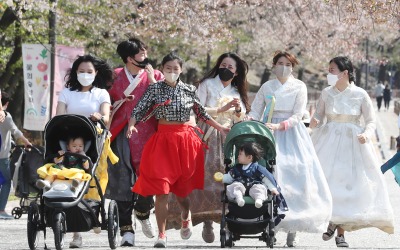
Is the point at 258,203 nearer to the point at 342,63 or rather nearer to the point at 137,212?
the point at 137,212

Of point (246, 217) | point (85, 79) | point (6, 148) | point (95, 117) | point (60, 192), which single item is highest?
point (85, 79)

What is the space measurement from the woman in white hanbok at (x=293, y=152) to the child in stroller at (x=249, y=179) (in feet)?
3.00

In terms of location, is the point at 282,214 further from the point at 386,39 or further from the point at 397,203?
the point at 386,39

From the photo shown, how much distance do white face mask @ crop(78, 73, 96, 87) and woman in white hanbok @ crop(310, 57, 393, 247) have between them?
247 centimetres

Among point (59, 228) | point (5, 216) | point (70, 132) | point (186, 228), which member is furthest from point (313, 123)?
point (5, 216)

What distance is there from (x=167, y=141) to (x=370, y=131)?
2.21 metres

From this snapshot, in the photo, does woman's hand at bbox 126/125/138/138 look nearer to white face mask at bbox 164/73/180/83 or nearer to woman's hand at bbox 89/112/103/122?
woman's hand at bbox 89/112/103/122

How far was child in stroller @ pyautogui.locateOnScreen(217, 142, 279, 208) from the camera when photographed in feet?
31.4

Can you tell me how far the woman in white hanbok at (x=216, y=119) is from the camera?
11.0 meters

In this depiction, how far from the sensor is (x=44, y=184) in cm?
904

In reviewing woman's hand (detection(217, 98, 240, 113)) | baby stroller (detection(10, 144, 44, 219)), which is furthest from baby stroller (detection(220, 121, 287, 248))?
baby stroller (detection(10, 144, 44, 219))

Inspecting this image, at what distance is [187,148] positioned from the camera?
10.3m

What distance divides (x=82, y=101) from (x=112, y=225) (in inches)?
53.3

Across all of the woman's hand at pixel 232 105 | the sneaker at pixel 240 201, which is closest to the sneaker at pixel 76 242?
the sneaker at pixel 240 201
